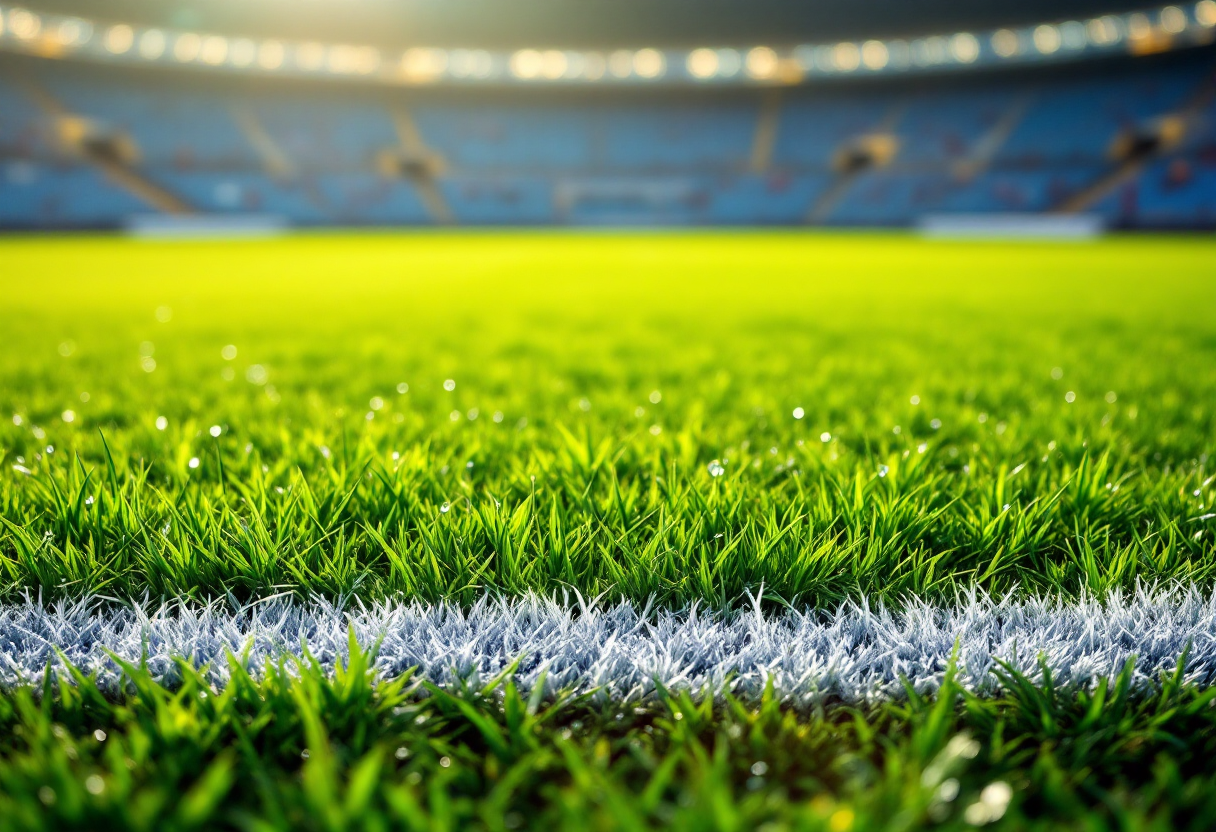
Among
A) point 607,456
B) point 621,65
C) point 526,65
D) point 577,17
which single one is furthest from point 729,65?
point 607,456

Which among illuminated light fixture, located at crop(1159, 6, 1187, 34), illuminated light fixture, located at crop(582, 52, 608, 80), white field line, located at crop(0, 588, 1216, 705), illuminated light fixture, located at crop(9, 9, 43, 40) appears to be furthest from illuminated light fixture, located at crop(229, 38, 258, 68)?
white field line, located at crop(0, 588, 1216, 705)

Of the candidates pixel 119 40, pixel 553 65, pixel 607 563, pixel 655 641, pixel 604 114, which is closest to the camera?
pixel 655 641

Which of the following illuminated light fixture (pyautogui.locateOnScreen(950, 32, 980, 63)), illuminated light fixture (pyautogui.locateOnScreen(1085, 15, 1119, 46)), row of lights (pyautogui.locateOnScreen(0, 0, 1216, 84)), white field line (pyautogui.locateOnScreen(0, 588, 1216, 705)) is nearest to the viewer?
white field line (pyautogui.locateOnScreen(0, 588, 1216, 705))

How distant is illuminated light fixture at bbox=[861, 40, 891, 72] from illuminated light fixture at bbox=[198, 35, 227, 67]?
2946 cm

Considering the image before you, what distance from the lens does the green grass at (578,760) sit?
67 centimetres

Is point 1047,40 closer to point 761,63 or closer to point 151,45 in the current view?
point 761,63

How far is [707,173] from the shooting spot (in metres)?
33.8

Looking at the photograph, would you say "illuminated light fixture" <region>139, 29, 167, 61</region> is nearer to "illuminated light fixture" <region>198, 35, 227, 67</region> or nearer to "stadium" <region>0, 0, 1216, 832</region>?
"illuminated light fixture" <region>198, 35, 227, 67</region>

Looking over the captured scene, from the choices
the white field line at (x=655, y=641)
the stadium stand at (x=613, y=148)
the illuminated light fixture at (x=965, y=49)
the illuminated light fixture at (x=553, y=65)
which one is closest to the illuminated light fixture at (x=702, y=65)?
the stadium stand at (x=613, y=148)

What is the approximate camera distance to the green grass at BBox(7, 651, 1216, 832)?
0.67m

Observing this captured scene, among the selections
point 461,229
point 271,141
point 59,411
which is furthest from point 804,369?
point 271,141

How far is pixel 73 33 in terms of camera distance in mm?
30031

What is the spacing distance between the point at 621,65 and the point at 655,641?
4178cm

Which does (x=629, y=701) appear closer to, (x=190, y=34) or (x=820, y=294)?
(x=820, y=294)
